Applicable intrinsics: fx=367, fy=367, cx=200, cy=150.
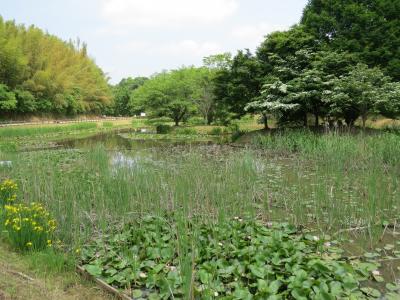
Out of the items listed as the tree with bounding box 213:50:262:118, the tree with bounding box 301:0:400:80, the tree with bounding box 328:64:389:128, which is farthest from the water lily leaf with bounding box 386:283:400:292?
the tree with bounding box 301:0:400:80

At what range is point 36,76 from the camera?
2792cm

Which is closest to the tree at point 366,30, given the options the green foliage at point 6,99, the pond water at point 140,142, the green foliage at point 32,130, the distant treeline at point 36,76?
the pond water at point 140,142

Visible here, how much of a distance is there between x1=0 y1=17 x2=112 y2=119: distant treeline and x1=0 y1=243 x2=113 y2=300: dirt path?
23.8 metres

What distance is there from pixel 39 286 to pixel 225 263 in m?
1.39

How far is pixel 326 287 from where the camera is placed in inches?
93.2

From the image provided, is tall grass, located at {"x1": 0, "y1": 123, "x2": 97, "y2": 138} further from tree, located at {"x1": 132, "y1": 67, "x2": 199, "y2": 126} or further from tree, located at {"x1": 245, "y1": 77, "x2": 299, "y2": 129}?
tree, located at {"x1": 245, "y1": 77, "x2": 299, "y2": 129}

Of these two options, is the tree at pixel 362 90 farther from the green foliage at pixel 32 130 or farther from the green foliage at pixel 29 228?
the green foliage at pixel 32 130

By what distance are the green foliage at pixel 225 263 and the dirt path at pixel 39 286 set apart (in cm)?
14

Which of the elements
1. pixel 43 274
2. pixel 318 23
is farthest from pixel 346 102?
pixel 43 274

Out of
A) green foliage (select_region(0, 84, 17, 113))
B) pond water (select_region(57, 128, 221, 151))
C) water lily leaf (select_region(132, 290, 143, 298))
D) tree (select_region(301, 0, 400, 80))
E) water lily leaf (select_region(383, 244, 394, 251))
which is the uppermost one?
tree (select_region(301, 0, 400, 80))

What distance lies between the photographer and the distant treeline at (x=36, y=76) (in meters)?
25.1

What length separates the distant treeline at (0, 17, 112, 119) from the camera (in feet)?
82.4

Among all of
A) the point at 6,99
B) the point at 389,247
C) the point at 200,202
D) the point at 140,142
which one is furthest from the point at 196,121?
the point at 389,247

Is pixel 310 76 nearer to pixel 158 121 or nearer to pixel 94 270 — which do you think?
pixel 94 270
